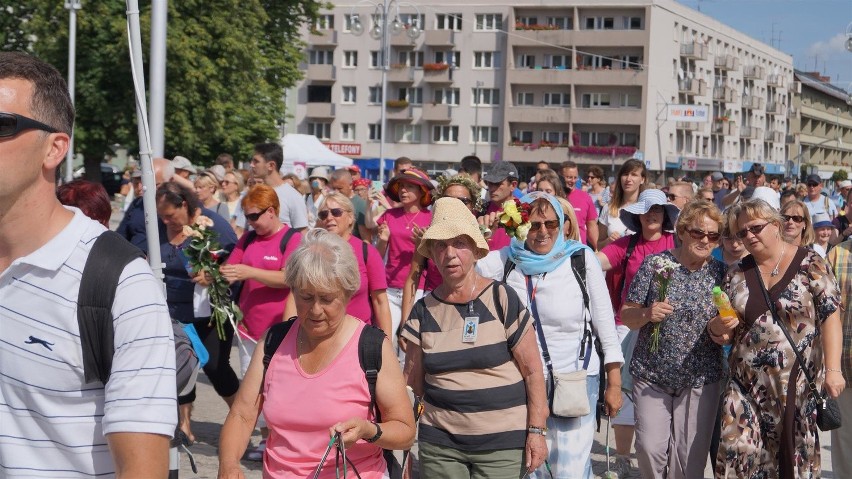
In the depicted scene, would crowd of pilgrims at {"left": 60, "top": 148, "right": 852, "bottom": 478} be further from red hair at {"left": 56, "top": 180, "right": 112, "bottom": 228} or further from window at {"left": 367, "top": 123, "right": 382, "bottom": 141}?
window at {"left": 367, "top": 123, "right": 382, "bottom": 141}

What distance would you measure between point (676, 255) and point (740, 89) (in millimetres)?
97147

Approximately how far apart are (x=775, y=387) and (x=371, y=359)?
2.67m

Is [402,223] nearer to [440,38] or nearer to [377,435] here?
[377,435]

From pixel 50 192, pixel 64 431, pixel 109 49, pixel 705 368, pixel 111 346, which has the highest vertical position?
pixel 109 49

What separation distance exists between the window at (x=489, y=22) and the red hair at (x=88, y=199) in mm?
77444

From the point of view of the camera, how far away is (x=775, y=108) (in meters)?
108

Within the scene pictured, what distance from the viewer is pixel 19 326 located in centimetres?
232

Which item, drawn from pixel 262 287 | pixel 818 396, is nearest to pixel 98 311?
pixel 818 396

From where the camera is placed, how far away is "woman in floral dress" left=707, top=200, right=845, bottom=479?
577cm

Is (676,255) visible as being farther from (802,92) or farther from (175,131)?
(802,92)

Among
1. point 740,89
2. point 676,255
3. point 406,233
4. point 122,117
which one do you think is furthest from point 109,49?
point 740,89

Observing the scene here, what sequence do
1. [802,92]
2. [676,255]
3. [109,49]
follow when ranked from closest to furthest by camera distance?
[676,255] → [109,49] → [802,92]

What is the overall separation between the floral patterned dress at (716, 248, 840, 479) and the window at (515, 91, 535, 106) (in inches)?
3039

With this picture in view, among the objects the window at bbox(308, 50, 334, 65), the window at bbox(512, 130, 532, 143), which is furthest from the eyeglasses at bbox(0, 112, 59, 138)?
the window at bbox(308, 50, 334, 65)
